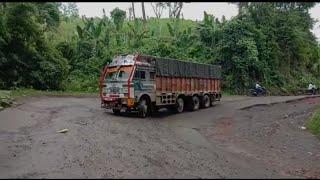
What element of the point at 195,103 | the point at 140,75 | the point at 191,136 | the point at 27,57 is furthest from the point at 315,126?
the point at 27,57

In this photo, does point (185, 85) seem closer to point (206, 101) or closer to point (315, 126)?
point (206, 101)

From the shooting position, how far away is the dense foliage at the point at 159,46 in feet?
109

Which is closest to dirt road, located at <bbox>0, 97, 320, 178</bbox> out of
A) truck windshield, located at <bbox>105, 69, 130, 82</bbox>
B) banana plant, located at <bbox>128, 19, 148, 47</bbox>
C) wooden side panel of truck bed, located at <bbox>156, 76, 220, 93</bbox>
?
wooden side panel of truck bed, located at <bbox>156, 76, 220, 93</bbox>

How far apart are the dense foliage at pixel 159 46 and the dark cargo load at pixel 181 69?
35.6 feet

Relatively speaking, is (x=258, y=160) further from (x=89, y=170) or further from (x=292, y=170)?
(x=89, y=170)

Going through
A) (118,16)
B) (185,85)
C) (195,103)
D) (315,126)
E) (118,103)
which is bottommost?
Result: (315,126)

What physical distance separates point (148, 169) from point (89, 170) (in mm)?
1364

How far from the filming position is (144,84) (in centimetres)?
2261

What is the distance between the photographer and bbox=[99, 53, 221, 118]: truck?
72.3 feet

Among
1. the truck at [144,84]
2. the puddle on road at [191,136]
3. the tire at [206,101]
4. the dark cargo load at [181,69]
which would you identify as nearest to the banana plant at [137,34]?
the dark cargo load at [181,69]

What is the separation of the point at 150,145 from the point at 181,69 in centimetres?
1200

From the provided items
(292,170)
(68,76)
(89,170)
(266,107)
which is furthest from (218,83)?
(89,170)

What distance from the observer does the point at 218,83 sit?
106 feet

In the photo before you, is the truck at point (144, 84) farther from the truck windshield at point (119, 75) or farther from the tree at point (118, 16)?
the tree at point (118, 16)
